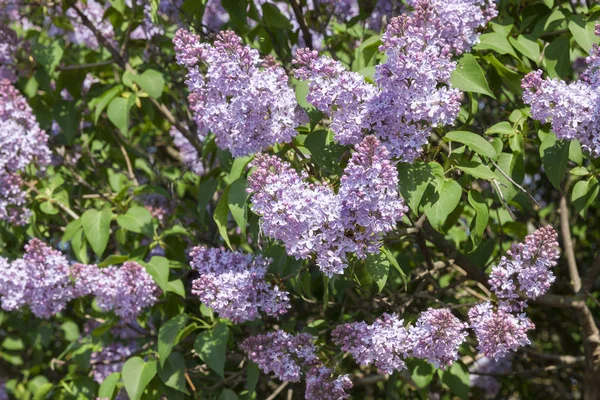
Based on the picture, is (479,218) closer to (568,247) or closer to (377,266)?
(377,266)

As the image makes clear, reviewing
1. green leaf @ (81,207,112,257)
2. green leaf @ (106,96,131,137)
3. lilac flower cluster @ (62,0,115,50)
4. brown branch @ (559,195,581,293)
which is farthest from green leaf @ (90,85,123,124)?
brown branch @ (559,195,581,293)

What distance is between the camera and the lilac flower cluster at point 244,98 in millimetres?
1976

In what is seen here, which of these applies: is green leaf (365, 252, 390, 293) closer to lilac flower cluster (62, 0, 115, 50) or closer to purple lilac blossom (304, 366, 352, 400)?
purple lilac blossom (304, 366, 352, 400)

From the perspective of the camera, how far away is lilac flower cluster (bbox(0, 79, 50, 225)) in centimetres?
281

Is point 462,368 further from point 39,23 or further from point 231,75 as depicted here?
point 39,23

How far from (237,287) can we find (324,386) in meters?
0.36

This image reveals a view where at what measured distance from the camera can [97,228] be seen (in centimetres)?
283

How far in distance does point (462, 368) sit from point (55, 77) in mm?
1949

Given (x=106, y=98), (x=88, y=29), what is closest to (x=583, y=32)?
(x=106, y=98)

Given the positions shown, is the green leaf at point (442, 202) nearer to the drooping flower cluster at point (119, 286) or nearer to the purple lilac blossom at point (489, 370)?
the drooping flower cluster at point (119, 286)

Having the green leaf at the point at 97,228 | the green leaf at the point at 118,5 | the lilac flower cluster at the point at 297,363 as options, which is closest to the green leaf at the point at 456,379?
the lilac flower cluster at the point at 297,363

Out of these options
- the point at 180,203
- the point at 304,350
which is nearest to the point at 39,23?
the point at 180,203

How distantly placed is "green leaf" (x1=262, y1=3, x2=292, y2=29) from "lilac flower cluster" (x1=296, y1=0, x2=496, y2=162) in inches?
33.7

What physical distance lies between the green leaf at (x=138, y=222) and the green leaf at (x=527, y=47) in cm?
138
